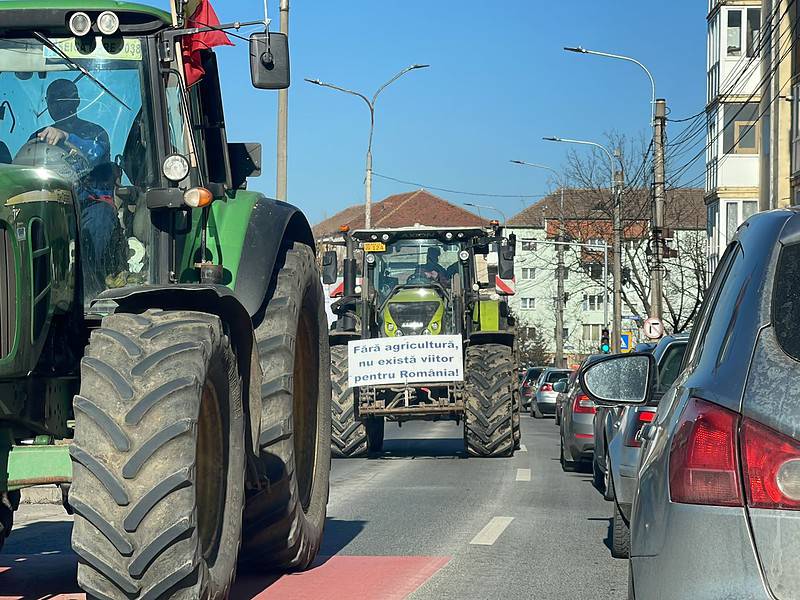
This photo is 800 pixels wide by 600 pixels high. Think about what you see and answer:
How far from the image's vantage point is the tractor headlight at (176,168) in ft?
21.0

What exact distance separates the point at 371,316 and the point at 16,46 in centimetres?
1334

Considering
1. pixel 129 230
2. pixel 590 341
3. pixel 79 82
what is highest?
pixel 79 82

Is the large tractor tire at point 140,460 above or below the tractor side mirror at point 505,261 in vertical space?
below

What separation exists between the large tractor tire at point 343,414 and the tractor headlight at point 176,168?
12319 mm

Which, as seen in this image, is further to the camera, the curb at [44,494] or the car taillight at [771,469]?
the curb at [44,494]

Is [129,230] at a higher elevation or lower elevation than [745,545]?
higher

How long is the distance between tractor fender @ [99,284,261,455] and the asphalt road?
1241 mm

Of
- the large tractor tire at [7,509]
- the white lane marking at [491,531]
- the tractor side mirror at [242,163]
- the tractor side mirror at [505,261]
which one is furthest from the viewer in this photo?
the tractor side mirror at [505,261]

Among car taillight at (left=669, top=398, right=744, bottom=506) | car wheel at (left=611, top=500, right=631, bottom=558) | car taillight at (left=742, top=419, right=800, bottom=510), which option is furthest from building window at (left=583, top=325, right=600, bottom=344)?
car taillight at (left=742, top=419, right=800, bottom=510)

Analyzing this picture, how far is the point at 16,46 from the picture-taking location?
6551mm

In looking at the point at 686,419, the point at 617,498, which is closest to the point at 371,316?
the point at 617,498

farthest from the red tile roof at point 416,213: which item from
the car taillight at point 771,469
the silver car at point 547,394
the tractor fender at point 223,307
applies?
the car taillight at point 771,469

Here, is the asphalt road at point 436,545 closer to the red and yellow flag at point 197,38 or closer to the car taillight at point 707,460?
the red and yellow flag at point 197,38

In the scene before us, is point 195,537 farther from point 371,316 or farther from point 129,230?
point 371,316
